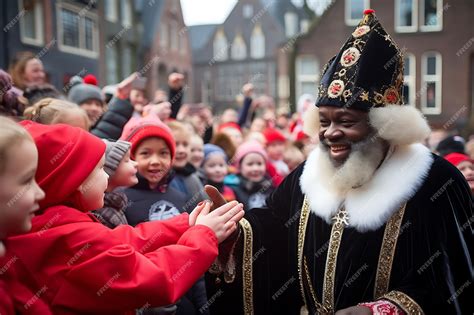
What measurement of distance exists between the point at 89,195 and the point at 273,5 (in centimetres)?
4083

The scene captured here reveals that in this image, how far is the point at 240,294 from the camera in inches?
101

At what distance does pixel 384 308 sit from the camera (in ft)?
6.64

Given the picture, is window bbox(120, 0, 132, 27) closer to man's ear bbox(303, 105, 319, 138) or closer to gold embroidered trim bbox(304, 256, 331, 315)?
man's ear bbox(303, 105, 319, 138)

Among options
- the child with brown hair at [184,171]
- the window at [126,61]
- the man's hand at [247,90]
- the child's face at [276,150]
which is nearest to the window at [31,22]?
the window at [126,61]

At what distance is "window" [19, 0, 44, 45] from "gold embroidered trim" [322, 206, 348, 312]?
1434cm

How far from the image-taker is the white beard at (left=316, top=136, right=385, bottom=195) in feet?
7.26

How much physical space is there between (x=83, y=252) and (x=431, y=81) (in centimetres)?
2096

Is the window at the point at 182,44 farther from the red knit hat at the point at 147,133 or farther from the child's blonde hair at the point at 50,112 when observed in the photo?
the child's blonde hair at the point at 50,112

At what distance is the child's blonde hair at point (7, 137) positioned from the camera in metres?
1.50

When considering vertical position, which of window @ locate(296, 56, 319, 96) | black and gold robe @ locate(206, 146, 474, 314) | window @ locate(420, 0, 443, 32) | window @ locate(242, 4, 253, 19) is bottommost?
black and gold robe @ locate(206, 146, 474, 314)

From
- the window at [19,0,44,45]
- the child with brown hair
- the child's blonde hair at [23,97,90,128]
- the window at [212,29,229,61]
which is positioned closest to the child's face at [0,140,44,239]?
the child's blonde hair at [23,97,90,128]

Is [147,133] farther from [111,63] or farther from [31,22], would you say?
[111,63]

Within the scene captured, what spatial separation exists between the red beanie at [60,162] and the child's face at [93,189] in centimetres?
4

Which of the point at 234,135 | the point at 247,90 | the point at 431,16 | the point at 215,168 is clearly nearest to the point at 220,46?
the point at 431,16
